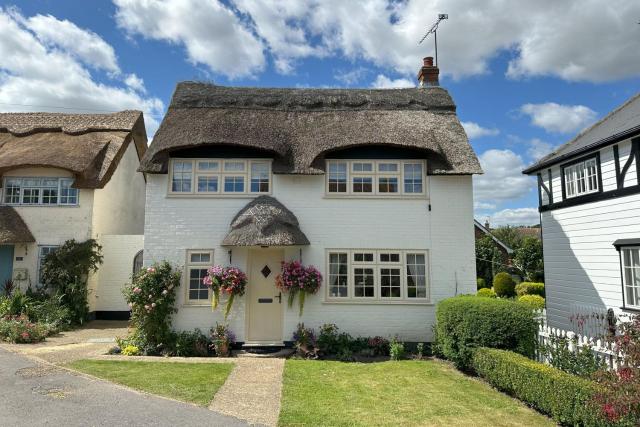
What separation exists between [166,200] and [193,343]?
4.08 m

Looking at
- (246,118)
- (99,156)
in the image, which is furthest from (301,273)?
(99,156)

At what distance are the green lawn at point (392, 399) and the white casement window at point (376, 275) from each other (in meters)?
2.18

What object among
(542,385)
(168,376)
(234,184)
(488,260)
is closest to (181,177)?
(234,184)

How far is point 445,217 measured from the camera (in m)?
11.7

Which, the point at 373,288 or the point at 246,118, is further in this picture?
the point at 246,118

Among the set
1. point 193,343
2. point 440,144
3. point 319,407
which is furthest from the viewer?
point 440,144

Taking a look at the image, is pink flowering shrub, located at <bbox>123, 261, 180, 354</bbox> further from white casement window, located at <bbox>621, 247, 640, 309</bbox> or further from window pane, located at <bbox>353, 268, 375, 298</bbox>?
white casement window, located at <bbox>621, 247, 640, 309</bbox>

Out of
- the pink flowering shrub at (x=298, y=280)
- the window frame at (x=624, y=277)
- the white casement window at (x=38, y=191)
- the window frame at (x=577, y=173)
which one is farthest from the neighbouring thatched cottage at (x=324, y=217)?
the white casement window at (x=38, y=191)

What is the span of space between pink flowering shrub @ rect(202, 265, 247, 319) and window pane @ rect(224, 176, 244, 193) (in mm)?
2291

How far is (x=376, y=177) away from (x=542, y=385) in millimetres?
6860

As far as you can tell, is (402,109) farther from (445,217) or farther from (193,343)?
(193,343)

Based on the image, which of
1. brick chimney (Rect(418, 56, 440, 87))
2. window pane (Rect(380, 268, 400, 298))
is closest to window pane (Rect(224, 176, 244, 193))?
window pane (Rect(380, 268, 400, 298))

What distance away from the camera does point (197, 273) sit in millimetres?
11383

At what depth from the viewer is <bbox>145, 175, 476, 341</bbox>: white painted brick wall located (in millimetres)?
11258
